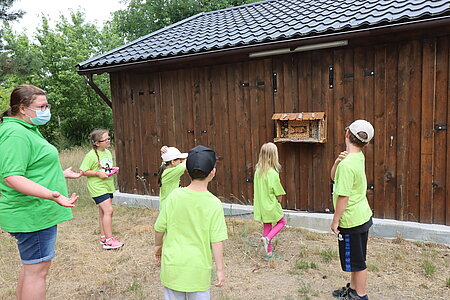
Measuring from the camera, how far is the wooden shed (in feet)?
14.7

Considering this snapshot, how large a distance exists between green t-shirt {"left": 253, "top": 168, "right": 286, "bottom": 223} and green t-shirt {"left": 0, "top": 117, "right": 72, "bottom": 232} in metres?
2.24

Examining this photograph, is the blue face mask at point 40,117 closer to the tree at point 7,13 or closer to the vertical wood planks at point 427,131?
the vertical wood planks at point 427,131

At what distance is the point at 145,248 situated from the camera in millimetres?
4703

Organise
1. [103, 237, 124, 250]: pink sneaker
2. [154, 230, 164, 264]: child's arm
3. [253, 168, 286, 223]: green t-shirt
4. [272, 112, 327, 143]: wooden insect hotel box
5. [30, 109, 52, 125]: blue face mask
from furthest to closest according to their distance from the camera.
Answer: [272, 112, 327, 143]: wooden insect hotel box → [103, 237, 124, 250]: pink sneaker → [253, 168, 286, 223]: green t-shirt → [30, 109, 52, 125]: blue face mask → [154, 230, 164, 264]: child's arm

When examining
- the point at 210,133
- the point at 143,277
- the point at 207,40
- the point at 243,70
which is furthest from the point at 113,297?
the point at 207,40

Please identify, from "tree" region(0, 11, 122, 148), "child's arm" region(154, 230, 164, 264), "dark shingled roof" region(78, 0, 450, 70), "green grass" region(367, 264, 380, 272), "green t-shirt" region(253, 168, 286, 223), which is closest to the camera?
"child's arm" region(154, 230, 164, 264)

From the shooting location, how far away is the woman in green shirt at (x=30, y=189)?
2.22 m

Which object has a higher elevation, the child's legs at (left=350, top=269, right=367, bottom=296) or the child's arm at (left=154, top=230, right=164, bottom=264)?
the child's arm at (left=154, top=230, right=164, bottom=264)

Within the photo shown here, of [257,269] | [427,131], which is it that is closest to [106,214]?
[257,269]

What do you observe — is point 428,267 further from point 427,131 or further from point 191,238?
point 191,238

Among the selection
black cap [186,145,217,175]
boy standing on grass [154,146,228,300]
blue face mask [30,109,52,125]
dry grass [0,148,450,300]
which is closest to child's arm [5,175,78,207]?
blue face mask [30,109,52,125]

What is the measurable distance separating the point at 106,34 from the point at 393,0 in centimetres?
2162

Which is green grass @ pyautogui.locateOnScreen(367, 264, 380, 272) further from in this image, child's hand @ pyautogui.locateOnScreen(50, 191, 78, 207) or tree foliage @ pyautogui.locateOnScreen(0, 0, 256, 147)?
→ tree foliage @ pyautogui.locateOnScreen(0, 0, 256, 147)

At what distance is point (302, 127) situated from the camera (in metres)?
5.18
